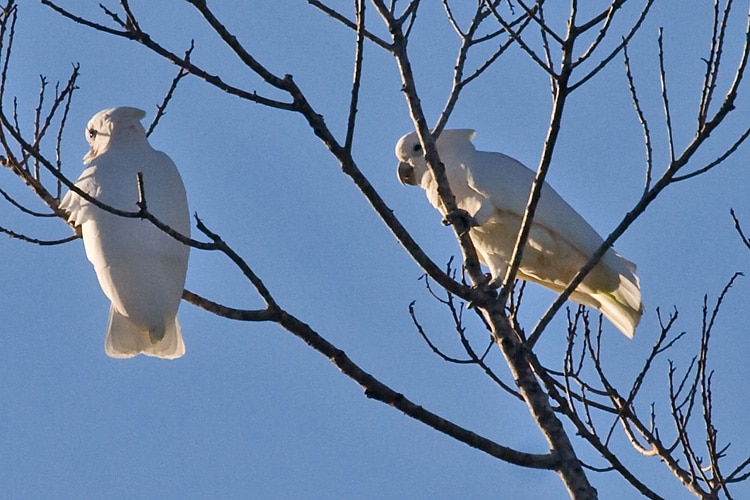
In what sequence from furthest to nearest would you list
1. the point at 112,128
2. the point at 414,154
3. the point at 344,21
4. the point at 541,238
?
the point at 414,154 → the point at 541,238 → the point at 112,128 → the point at 344,21

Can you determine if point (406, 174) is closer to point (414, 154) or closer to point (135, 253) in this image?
point (414, 154)

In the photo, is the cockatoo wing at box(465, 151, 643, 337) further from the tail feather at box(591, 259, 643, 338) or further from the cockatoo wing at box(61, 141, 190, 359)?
the cockatoo wing at box(61, 141, 190, 359)

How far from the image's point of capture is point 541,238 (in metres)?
5.19

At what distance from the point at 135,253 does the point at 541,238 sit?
221 centimetres

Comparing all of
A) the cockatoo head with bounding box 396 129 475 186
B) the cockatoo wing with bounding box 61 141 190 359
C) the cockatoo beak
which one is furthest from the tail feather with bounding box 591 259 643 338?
the cockatoo wing with bounding box 61 141 190 359

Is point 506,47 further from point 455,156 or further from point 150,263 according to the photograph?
point 150,263

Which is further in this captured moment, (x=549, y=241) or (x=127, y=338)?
(x=549, y=241)

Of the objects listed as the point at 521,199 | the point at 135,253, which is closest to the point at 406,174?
the point at 521,199

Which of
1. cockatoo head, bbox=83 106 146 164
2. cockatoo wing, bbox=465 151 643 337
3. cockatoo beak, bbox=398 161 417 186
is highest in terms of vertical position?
cockatoo beak, bbox=398 161 417 186

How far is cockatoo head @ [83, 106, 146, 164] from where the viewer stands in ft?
16.3

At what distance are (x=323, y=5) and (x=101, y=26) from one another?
1.12m

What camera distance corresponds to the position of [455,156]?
217 inches

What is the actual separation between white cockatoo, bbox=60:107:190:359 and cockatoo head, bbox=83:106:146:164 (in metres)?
0.44

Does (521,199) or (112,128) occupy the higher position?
(112,128)
